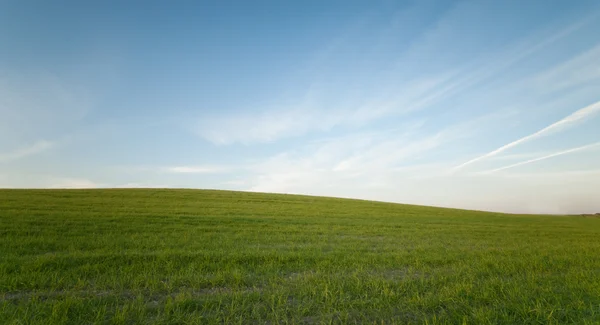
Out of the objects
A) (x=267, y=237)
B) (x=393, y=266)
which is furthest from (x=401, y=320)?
(x=267, y=237)

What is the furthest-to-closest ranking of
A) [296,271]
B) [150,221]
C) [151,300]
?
[150,221] < [296,271] < [151,300]

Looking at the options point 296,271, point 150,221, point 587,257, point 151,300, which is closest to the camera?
point 151,300

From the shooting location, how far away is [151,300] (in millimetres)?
6102

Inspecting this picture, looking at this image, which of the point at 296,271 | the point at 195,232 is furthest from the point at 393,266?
the point at 195,232

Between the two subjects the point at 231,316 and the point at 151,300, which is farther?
the point at 151,300

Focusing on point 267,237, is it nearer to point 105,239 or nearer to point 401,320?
point 105,239

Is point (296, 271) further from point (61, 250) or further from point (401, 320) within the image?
point (61, 250)

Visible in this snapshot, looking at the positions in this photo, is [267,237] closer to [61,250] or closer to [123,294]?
[61,250]

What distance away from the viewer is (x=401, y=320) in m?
5.33

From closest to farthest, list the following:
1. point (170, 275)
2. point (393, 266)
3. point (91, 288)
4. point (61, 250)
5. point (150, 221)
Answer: point (91, 288) → point (170, 275) → point (393, 266) → point (61, 250) → point (150, 221)

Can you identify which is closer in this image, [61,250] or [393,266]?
[393,266]

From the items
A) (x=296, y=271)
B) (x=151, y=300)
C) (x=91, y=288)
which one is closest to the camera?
(x=151, y=300)

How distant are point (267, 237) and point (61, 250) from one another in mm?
7581

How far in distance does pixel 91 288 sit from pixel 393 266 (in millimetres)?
7630
